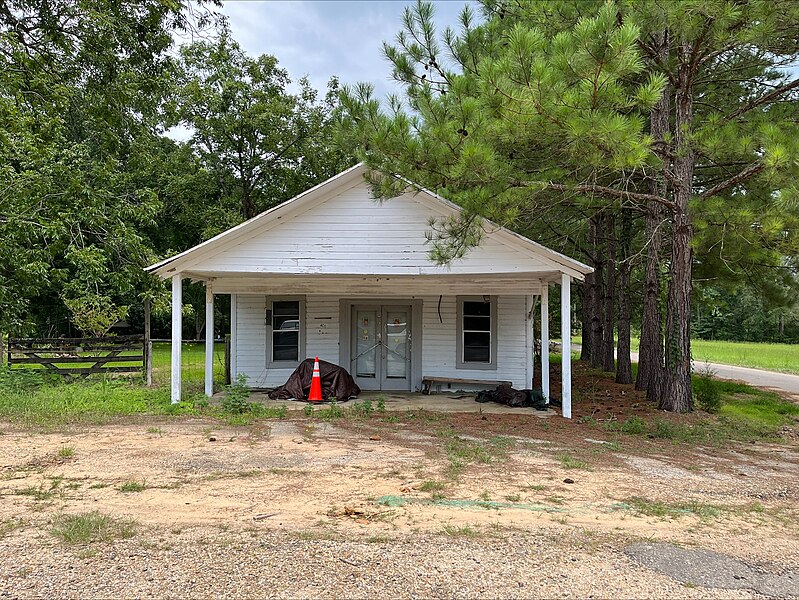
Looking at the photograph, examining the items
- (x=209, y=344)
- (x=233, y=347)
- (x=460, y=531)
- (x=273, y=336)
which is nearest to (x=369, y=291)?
(x=273, y=336)

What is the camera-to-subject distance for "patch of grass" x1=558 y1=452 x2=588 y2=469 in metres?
6.83

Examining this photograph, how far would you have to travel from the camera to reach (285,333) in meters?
13.8

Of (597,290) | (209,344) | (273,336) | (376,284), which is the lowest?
(209,344)

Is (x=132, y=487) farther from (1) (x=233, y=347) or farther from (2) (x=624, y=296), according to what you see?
(2) (x=624, y=296)

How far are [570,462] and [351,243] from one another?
5647 mm

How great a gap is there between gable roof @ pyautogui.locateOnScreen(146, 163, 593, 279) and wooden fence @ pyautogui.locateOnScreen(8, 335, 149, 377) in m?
4.35

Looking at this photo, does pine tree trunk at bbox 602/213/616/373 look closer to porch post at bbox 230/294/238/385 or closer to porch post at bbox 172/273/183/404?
porch post at bbox 230/294/238/385

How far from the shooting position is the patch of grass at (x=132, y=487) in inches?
216

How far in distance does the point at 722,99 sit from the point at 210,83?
22324 mm

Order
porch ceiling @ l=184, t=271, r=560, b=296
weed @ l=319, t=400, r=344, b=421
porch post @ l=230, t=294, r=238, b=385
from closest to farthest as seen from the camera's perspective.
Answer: weed @ l=319, t=400, r=344, b=421, porch ceiling @ l=184, t=271, r=560, b=296, porch post @ l=230, t=294, r=238, b=385

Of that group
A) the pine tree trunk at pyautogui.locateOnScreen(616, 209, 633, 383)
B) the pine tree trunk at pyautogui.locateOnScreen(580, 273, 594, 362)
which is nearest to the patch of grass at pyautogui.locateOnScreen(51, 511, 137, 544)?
the pine tree trunk at pyautogui.locateOnScreen(616, 209, 633, 383)

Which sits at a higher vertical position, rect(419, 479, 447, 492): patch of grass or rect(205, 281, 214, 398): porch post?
rect(205, 281, 214, 398): porch post

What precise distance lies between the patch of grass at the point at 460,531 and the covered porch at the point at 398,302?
578cm

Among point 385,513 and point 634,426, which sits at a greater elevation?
point 385,513
